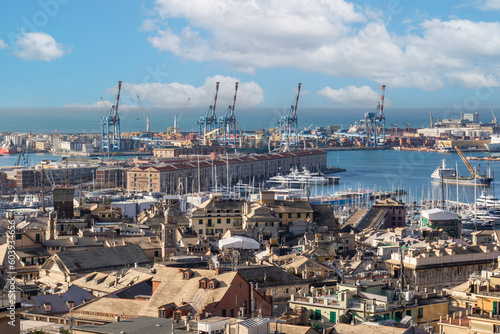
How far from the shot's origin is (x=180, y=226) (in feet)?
75.4

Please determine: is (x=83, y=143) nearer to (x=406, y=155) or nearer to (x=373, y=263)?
(x=406, y=155)

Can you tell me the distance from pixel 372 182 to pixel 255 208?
44.0m

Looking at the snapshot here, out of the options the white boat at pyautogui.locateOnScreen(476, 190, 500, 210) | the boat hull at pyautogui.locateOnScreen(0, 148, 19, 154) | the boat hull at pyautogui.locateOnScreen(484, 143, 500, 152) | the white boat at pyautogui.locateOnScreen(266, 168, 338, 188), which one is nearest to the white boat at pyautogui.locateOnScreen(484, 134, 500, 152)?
the boat hull at pyautogui.locateOnScreen(484, 143, 500, 152)

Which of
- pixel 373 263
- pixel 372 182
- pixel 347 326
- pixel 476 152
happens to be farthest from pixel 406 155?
pixel 347 326

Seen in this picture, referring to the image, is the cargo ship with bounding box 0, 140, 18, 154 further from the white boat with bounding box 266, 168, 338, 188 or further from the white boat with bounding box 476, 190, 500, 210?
the white boat with bounding box 476, 190, 500, 210

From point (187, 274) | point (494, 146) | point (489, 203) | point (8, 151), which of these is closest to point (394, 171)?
point (489, 203)

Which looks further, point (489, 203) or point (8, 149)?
point (8, 149)

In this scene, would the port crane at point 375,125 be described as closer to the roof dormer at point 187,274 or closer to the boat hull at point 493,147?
the boat hull at point 493,147

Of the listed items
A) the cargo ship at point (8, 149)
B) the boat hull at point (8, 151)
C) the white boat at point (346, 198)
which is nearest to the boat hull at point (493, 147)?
the boat hull at point (8, 151)

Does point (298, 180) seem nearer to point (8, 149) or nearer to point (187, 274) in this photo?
point (8, 149)

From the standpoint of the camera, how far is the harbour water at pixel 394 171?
2293 inches

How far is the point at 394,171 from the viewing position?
7856cm

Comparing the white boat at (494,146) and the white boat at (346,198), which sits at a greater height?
the white boat at (494,146)

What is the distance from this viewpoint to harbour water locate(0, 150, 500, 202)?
58.2 metres
